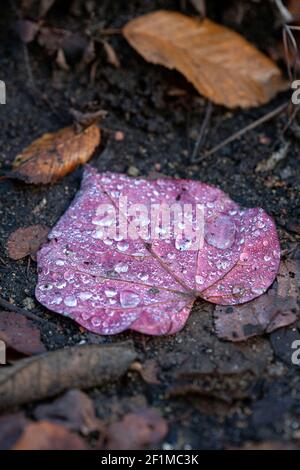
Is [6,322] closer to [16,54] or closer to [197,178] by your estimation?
[197,178]

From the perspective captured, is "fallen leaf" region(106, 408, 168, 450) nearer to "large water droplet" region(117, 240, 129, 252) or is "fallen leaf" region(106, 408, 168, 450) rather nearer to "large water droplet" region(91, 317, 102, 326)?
"large water droplet" region(91, 317, 102, 326)

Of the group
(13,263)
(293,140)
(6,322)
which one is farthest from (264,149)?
(6,322)

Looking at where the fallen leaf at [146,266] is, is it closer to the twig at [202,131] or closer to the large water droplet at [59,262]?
the large water droplet at [59,262]

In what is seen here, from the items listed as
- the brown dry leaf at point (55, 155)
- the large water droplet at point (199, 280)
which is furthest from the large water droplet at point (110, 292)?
the brown dry leaf at point (55, 155)

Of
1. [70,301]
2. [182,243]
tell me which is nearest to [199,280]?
[182,243]

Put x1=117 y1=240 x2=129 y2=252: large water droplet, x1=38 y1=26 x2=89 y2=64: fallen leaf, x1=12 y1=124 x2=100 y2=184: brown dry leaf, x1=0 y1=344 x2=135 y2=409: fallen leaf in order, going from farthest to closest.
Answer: x1=38 y1=26 x2=89 y2=64: fallen leaf, x1=12 y1=124 x2=100 y2=184: brown dry leaf, x1=117 y1=240 x2=129 y2=252: large water droplet, x1=0 y1=344 x2=135 y2=409: fallen leaf

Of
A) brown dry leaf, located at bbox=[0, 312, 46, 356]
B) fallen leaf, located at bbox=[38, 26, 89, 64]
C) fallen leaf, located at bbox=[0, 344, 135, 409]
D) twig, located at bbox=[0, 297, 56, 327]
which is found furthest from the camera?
fallen leaf, located at bbox=[38, 26, 89, 64]

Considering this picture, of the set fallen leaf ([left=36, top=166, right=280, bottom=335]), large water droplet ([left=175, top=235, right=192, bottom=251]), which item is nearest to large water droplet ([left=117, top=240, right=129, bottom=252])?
fallen leaf ([left=36, top=166, right=280, bottom=335])

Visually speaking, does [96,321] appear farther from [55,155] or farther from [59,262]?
[55,155]
